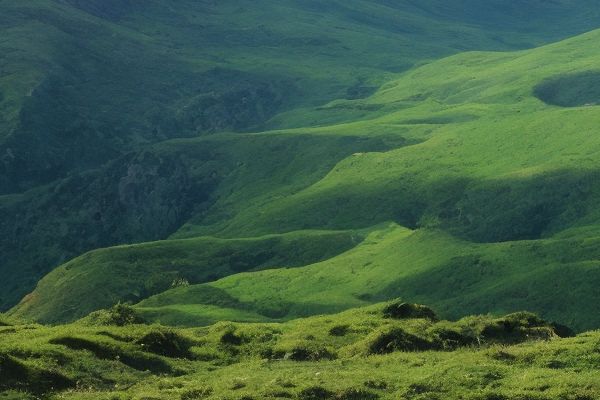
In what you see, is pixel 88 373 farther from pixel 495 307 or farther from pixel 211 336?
pixel 495 307

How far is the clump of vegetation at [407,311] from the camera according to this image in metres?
68.1

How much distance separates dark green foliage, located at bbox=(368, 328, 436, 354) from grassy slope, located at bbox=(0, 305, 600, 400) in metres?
0.07

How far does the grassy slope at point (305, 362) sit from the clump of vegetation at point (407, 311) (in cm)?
202

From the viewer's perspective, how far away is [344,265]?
16288 centimetres

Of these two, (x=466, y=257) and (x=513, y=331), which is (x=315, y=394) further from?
(x=466, y=257)

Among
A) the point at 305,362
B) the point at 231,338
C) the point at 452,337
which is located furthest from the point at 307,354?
the point at 452,337

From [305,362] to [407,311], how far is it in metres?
16.4

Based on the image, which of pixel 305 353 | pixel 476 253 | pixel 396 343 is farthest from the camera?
pixel 476 253

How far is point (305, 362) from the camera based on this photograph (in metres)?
54.6

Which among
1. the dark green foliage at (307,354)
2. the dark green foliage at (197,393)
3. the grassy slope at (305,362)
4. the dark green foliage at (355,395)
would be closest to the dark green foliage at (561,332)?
the grassy slope at (305,362)

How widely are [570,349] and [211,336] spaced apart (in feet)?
77.7

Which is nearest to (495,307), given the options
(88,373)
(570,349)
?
(570,349)

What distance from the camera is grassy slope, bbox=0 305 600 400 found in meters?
43.9

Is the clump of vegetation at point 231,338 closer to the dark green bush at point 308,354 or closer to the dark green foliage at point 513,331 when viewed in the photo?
the dark green bush at point 308,354
